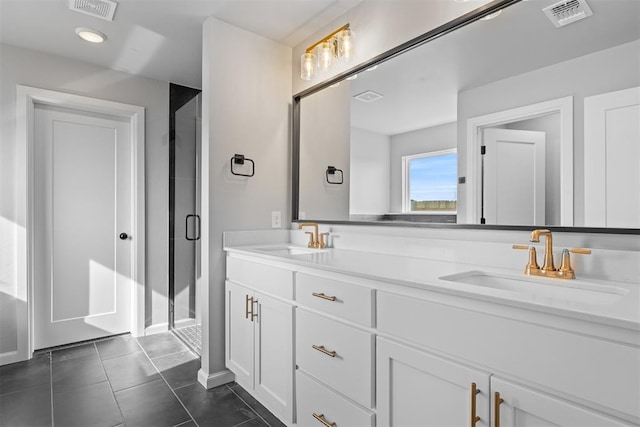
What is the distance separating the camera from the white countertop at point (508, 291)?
31.6 inches

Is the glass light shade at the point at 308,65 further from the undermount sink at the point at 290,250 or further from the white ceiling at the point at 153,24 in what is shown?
the undermount sink at the point at 290,250

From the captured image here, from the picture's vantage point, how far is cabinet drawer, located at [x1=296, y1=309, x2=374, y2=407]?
1.30m

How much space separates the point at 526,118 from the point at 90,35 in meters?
2.82

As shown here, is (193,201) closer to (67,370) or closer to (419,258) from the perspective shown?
(67,370)

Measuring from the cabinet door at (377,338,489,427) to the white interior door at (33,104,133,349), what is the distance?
2763 millimetres

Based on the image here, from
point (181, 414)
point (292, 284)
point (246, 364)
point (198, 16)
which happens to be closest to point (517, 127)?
point (292, 284)

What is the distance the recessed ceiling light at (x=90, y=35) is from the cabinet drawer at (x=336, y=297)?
2.28m

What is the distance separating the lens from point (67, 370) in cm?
247

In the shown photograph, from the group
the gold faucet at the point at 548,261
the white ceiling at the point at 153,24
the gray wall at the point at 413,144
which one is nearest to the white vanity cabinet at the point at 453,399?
the gold faucet at the point at 548,261

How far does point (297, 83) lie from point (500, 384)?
228cm

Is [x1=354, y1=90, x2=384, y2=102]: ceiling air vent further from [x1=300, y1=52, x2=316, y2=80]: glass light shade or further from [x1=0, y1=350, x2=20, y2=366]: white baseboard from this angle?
[x1=0, y1=350, x2=20, y2=366]: white baseboard

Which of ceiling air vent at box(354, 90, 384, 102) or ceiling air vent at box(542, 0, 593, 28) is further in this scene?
ceiling air vent at box(354, 90, 384, 102)

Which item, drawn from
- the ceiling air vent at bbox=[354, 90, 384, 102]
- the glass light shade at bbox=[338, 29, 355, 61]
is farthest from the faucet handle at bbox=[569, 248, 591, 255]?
the glass light shade at bbox=[338, 29, 355, 61]

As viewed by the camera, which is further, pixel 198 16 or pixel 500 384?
pixel 198 16
